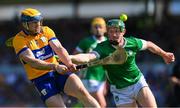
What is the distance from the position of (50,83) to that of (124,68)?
1.08 meters

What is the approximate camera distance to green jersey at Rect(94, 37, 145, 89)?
10156 mm

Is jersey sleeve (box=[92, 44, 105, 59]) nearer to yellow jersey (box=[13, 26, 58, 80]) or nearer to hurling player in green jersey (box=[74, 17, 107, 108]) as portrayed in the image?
yellow jersey (box=[13, 26, 58, 80])

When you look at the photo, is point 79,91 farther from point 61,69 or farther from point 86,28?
point 86,28

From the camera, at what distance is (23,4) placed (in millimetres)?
22828

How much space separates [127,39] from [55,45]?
41.4 inches

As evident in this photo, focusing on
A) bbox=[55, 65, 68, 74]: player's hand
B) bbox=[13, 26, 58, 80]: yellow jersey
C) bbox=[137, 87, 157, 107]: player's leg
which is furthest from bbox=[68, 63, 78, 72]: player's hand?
bbox=[137, 87, 157, 107]: player's leg

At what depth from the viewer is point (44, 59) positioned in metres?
10.1

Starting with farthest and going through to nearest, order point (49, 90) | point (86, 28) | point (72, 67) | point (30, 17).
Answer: point (86, 28), point (49, 90), point (30, 17), point (72, 67)

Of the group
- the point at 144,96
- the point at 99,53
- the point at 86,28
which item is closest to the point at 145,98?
the point at 144,96

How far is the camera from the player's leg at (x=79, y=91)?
32.9 ft

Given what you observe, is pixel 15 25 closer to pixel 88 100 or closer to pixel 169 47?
pixel 169 47

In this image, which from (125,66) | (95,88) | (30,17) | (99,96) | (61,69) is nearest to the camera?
(61,69)

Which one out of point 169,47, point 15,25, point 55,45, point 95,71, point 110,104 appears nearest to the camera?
point 55,45

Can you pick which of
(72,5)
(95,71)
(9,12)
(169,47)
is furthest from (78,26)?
(95,71)
